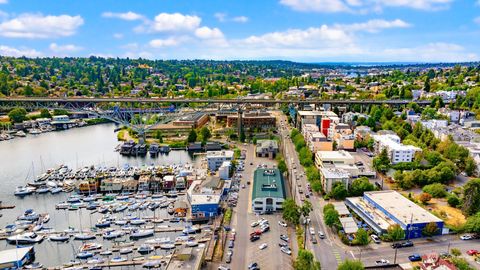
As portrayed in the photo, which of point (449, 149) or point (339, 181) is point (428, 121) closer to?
point (449, 149)

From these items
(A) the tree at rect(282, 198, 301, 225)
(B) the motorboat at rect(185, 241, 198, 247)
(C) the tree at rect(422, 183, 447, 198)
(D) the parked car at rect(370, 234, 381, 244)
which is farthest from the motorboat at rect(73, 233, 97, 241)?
(C) the tree at rect(422, 183, 447, 198)

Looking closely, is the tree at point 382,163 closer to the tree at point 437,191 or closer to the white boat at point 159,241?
the tree at point 437,191

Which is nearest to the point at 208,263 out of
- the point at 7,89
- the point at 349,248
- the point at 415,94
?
the point at 349,248

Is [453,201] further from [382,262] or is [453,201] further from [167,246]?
[167,246]

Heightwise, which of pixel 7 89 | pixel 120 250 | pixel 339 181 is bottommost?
pixel 120 250

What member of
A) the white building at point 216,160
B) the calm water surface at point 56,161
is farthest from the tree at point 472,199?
the calm water surface at point 56,161

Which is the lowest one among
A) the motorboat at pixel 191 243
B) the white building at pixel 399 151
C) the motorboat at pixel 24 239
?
the motorboat at pixel 24 239

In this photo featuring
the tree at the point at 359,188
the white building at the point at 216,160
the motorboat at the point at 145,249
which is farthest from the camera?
the white building at the point at 216,160
